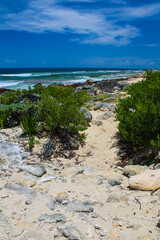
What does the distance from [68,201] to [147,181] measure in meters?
1.35

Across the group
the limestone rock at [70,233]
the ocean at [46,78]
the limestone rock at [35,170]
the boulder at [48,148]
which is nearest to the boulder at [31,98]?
the boulder at [48,148]

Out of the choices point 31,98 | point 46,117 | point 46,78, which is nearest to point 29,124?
point 46,117

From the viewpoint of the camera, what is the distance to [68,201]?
2.88m

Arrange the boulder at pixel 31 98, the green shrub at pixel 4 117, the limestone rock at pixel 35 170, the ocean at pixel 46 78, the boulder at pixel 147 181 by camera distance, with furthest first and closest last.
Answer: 1. the ocean at pixel 46 78
2. the boulder at pixel 31 98
3. the green shrub at pixel 4 117
4. the limestone rock at pixel 35 170
5. the boulder at pixel 147 181

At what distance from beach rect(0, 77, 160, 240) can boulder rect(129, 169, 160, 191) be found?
0.29 ft

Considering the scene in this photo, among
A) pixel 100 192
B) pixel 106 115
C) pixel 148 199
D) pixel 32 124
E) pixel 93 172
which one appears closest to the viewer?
pixel 148 199

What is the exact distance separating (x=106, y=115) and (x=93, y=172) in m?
4.75

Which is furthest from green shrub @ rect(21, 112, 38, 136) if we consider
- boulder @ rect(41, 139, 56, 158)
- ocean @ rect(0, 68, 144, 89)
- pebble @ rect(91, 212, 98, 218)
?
ocean @ rect(0, 68, 144, 89)

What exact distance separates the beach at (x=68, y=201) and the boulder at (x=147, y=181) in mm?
89

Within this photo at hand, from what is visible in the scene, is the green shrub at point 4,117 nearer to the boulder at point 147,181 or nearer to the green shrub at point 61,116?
the green shrub at point 61,116

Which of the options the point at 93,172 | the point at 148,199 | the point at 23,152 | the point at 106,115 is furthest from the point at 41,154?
the point at 106,115

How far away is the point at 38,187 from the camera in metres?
3.32

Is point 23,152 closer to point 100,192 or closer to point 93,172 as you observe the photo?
point 93,172

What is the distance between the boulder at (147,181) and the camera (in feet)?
10.3
